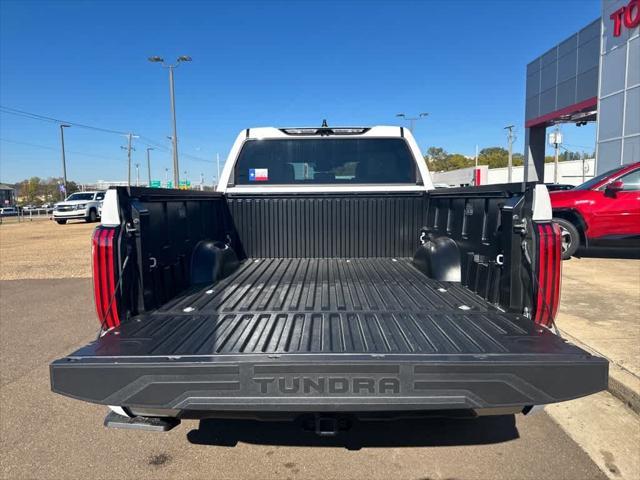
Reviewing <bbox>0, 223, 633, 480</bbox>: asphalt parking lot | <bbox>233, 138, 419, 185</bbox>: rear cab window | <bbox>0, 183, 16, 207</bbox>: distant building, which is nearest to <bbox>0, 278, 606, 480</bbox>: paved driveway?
<bbox>0, 223, 633, 480</bbox>: asphalt parking lot

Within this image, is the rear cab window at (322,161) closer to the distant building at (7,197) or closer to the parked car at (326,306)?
the parked car at (326,306)

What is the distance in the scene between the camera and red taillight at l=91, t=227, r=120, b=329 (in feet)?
7.99

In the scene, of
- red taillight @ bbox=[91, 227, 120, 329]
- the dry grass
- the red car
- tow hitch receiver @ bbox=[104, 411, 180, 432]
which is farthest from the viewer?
the dry grass

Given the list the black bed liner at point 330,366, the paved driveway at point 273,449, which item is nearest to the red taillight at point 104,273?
the black bed liner at point 330,366

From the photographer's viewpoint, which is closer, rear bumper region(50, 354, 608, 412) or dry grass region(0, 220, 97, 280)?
rear bumper region(50, 354, 608, 412)

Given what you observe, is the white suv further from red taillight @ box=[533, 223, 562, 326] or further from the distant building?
the distant building

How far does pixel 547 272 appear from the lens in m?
2.50

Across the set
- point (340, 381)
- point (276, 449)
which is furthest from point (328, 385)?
point (276, 449)

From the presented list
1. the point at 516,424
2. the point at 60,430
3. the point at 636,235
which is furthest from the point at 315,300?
the point at 636,235

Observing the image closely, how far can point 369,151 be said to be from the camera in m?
4.86

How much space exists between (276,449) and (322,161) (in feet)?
9.85

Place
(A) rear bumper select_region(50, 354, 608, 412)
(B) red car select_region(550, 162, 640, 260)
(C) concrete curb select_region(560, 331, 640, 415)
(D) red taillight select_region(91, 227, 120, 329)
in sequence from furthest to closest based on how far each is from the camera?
(B) red car select_region(550, 162, 640, 260) < (C) concrete curb select_region(560, 331, 640, 415) < (D) red taillight select_region(91, 227, 120, 329) < (A) rear bumper select_region(50, 354, 608, 412)

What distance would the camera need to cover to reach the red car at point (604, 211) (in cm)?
906

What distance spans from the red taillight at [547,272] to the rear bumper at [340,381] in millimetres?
607
